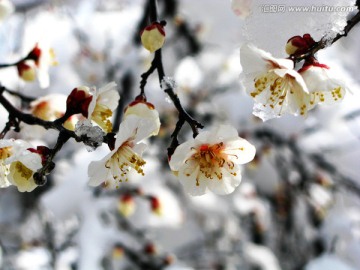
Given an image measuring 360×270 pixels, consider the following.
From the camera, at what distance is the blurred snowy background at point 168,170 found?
145 inches

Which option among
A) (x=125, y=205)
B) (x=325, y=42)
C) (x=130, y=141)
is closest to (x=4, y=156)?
(x=130, y=141)

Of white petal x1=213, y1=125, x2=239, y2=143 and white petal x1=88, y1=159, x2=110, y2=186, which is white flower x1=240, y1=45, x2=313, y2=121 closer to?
white petal x1=213, y1=125, x2=239, y2=143

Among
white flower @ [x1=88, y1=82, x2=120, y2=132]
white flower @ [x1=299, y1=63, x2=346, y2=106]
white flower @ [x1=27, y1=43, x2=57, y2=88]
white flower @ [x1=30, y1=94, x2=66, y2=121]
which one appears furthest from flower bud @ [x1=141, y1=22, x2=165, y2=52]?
white flower @ [x1=27, y1=43, x2=57, y2=88]

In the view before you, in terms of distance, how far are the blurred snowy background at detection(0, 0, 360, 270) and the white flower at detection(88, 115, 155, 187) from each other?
1.82 m

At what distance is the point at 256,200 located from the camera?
19.7ft

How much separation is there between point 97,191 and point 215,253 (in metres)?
2.42

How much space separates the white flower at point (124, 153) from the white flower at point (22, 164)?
141mm

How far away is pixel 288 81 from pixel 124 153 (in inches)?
19.7

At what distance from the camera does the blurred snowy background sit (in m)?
3.67

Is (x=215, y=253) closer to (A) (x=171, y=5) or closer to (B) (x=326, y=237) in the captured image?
(B) (x=326, y=237)

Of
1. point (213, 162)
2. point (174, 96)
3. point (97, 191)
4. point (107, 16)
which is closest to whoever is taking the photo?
point (174, 96)

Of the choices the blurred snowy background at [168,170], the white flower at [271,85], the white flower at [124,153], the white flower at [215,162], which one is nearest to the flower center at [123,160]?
the white flower at [124,153]

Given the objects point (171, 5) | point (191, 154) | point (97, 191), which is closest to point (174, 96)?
point (191, 154)

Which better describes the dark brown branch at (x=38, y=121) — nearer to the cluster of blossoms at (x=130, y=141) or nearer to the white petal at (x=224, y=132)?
the cluster of blossoms at (x=130, y=141)
